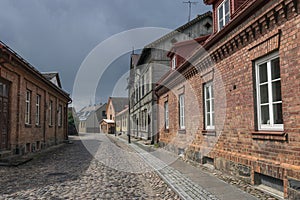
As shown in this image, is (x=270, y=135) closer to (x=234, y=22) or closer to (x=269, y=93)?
(x=269, y=93)

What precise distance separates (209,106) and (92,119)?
72.4 meters

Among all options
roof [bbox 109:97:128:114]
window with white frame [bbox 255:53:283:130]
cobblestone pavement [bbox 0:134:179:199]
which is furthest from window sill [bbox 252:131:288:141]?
roof [bbox 109:97:128:114]

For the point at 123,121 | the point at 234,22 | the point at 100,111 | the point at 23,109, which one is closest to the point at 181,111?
the point at 234,22

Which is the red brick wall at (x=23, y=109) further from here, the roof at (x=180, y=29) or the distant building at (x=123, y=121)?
the distant building at (x=123, y=121)

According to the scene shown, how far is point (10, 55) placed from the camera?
1178 cm

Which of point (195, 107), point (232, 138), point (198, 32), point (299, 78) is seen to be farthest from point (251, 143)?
point (198, 32)

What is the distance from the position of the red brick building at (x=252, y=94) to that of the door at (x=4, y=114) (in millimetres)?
7982

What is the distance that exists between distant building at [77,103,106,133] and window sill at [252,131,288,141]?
237 feet

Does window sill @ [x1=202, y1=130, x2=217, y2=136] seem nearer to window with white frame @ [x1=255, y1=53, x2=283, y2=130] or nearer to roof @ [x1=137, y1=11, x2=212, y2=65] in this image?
window with white frame @ [x1=255, y1=53, x2=283, y2=130]

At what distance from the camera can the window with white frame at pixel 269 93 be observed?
6289mm

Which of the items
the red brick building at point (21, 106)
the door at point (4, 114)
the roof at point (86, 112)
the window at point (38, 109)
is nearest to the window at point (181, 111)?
the red brick building at point (21, 106)

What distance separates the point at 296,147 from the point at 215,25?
6.33 metres

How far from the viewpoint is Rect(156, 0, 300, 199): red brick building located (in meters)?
5.60

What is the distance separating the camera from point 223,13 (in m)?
10.1
